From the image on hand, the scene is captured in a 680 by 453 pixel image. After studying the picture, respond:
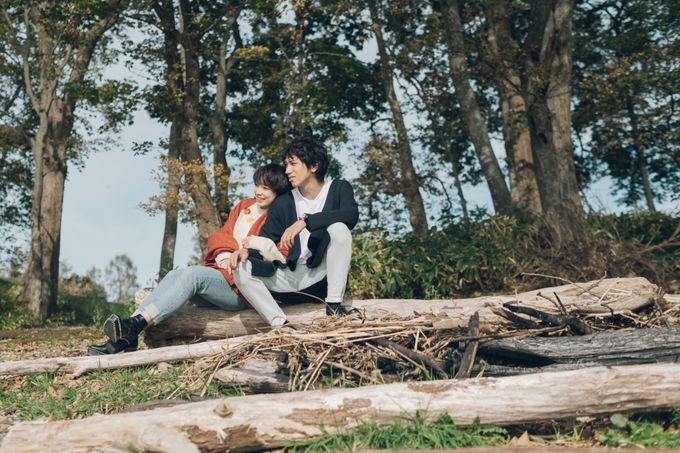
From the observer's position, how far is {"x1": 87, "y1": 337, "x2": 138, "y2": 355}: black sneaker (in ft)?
19.6

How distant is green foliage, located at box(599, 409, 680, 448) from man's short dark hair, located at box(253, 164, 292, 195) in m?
3.51

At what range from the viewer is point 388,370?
4473 mm

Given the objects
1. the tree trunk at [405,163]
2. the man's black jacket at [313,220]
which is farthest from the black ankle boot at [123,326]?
the tree trunk at [405,163]

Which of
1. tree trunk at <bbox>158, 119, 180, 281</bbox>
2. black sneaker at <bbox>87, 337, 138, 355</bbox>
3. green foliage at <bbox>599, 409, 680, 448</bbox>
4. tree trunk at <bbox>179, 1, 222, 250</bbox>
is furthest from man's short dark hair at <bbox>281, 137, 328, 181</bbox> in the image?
tree trunk at <bbox>158, 119, 180, 281</bbox>

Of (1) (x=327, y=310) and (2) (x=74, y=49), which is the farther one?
(2) (x=74, y=49)

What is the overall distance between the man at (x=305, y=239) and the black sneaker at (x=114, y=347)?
1126 millimetres

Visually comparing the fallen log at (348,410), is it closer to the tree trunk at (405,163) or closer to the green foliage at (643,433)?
the green foliage at (643,433)

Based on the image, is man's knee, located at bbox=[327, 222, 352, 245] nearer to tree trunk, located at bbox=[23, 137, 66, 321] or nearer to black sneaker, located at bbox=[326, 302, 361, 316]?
black sneaker, located at bbox=[326, 302, 361, 316]

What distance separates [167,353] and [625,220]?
10566mm

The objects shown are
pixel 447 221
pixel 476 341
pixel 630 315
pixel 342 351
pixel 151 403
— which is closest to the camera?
pixel 151 403

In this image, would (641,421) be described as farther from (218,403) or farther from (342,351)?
(218,403)

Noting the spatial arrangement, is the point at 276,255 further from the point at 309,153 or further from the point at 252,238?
the point at 309,153

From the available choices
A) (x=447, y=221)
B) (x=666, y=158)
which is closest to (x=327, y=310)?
(x=447, y=221)

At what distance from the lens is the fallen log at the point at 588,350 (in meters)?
4.23
